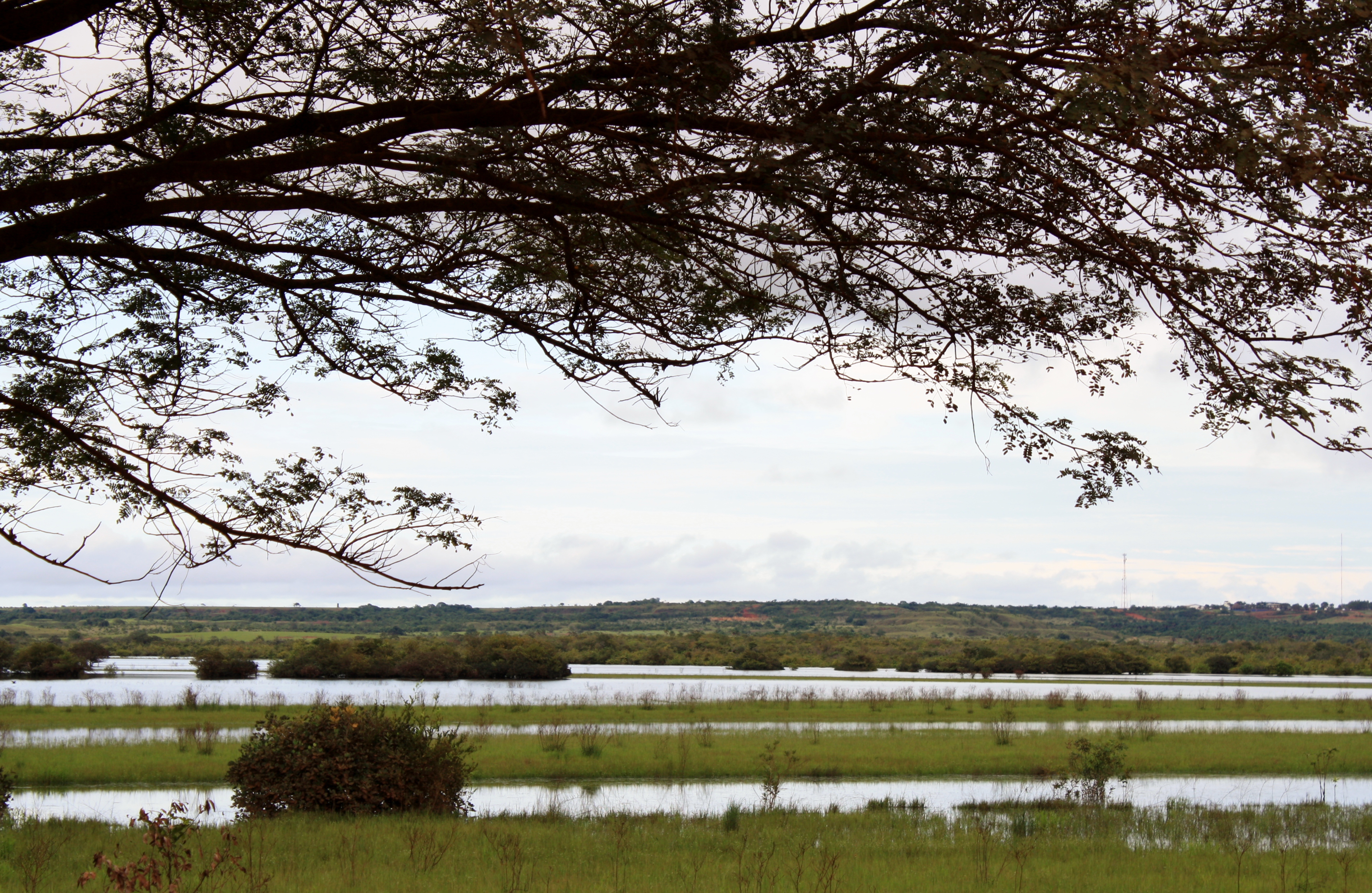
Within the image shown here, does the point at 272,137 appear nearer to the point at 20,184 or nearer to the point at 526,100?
the point at 526,100

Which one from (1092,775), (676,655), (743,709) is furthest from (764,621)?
(1092,775)

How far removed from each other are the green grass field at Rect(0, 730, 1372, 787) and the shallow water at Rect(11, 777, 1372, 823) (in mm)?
781

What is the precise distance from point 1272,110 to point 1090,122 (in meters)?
1.42

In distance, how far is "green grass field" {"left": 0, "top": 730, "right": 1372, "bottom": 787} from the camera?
21.1 metres

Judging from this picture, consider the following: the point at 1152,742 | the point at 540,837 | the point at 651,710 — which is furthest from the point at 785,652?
the point at 540,837

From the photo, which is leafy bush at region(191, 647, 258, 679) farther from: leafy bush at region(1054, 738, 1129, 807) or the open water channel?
leafy bush at region(1054, 738, 1129, 807)

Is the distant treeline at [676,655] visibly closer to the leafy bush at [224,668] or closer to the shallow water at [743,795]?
the leafy bush at [224,668]

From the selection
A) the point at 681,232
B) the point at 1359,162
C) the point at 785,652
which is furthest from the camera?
the point at 785,652

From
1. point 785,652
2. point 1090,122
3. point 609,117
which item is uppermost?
point 609,117

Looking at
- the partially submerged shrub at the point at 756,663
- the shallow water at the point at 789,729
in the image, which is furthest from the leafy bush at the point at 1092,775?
the partially submerged shrub at the point at 756,663

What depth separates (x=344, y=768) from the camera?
14055mm

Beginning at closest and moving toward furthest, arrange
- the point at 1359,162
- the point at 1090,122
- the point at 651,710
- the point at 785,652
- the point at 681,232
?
1. the point at 1090,122
2. the point at 1359,162
3. the point at 681,232
4. the point at 651,710
5. the point at 785,652

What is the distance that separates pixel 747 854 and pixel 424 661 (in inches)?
1985

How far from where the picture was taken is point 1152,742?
26.5 meters
